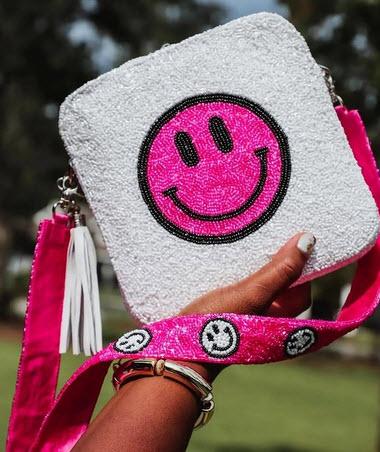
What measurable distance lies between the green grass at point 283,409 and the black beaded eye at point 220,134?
5.97m

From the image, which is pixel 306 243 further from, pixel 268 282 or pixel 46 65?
pixel 46 65

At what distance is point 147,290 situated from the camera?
1.16 meters

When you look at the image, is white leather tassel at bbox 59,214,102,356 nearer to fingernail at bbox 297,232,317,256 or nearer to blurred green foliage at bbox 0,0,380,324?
fingernail at bbox 297,232,317,256

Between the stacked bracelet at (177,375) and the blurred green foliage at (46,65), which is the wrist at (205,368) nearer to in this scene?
the stacked bracelet at (177,375)

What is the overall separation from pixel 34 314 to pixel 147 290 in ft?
0.77

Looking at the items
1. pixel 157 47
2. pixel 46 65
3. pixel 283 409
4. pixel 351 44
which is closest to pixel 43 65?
pixel 46 65

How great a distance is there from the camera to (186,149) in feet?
3.82

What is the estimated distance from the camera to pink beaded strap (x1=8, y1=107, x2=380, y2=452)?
102 cm

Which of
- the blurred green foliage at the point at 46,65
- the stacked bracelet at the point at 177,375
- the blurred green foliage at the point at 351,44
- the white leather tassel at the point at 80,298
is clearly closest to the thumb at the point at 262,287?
the stacked bracelet at the point at 177,375

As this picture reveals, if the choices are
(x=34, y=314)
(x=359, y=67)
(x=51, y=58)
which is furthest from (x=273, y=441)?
(x=51, y=58)

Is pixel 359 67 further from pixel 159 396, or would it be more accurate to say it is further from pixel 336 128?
pixel 159 396

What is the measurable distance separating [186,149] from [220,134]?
0.06 m

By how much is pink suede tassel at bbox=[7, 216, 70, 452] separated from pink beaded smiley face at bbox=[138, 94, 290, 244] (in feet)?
0.73

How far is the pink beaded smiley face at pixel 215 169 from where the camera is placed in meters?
1.15
